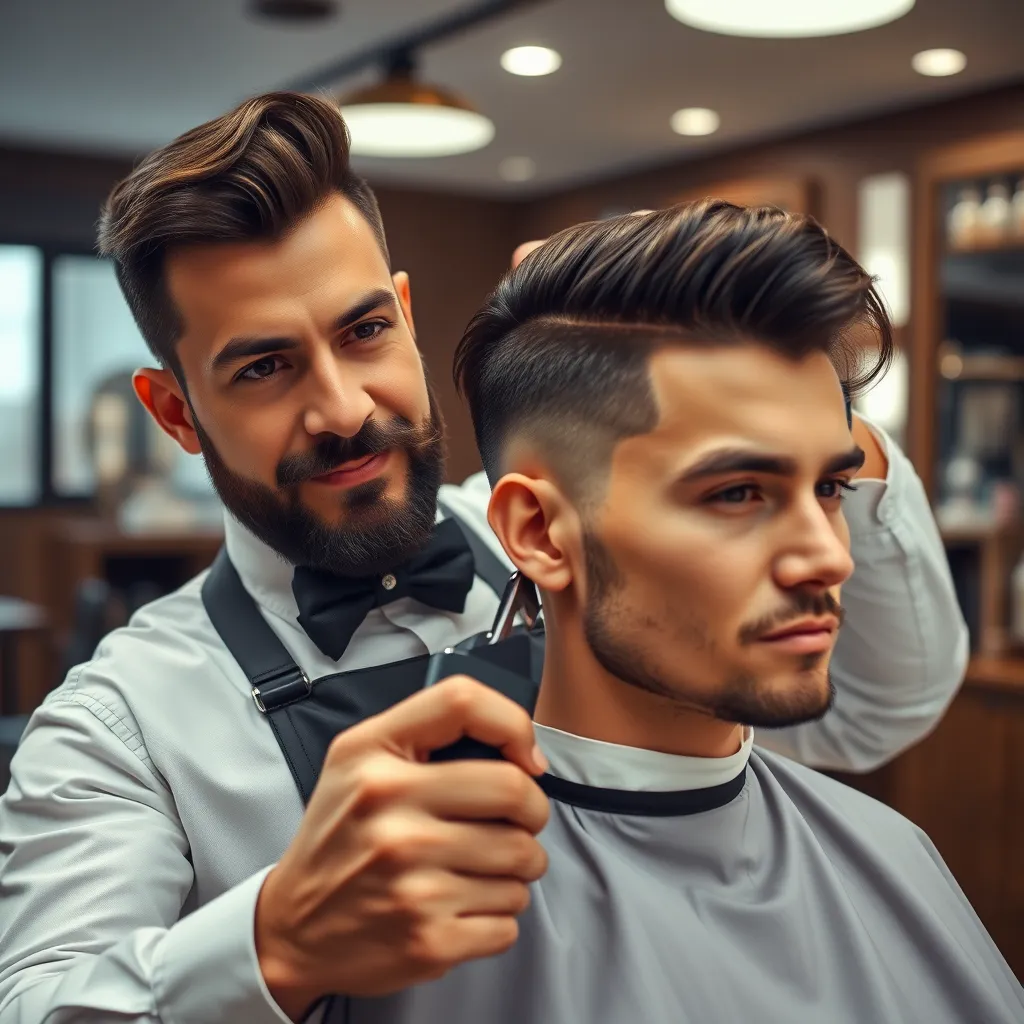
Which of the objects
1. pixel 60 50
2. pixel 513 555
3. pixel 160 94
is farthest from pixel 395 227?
pixel 513 555

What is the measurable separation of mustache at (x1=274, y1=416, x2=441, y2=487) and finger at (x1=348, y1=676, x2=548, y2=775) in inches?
21.3

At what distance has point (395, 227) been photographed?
7.57m

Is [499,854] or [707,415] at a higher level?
[707,415]

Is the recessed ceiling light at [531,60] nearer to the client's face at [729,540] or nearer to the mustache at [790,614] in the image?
the client's face at [729,540]

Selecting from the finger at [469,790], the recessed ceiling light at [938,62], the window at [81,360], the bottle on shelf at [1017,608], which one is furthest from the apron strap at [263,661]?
the window at [81,360]

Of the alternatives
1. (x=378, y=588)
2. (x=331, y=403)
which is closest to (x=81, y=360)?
(x=378, y=588)

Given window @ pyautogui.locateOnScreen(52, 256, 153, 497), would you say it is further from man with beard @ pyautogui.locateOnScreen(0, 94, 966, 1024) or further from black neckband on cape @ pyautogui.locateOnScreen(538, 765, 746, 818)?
black neckband on cape @ pyautogui.locateOnScreen(538, 765, 746, 818)

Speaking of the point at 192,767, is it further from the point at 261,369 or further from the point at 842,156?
the point at 842,156

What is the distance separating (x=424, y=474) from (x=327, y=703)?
31cm

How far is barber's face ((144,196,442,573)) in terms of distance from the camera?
1321 millimetres

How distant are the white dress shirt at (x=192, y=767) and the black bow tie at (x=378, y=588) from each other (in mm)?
46

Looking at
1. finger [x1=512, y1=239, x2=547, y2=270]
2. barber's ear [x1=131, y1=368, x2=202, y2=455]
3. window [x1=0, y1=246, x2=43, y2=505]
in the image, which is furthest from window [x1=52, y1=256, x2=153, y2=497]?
finger [x1=512, y1=239, x2=547, y2=270]

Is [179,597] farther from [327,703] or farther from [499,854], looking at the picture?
[499,854]

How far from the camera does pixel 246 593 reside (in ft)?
5.01
